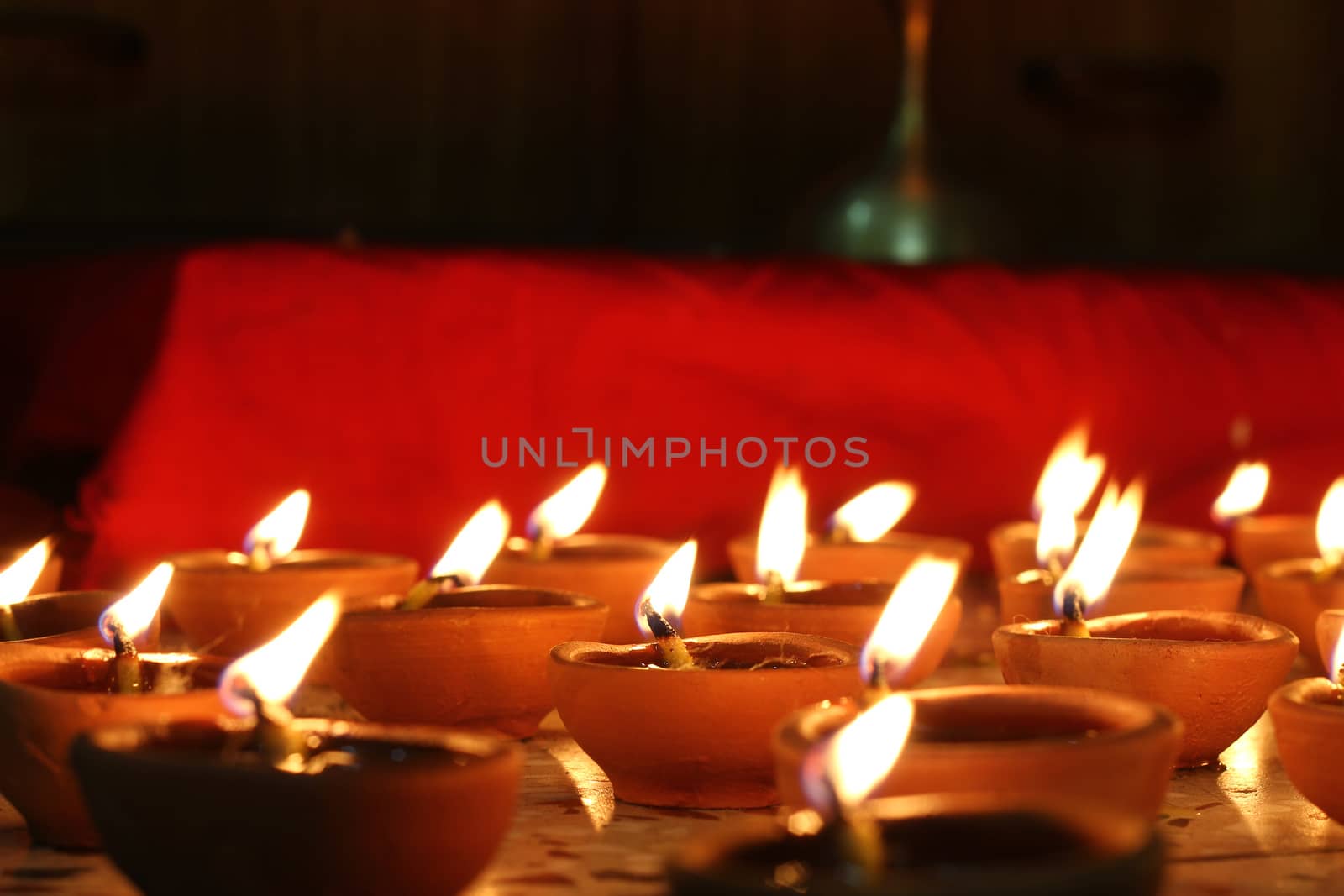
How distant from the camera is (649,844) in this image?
66cm

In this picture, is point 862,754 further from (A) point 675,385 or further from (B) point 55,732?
(A) point 675,385

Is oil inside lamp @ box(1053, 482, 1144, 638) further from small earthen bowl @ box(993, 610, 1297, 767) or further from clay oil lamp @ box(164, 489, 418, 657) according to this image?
clay oil lamp @ box(164, 489, 418, 657)

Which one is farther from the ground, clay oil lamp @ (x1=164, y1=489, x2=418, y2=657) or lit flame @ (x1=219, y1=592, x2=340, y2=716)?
clay oil lamp @ (x1=164, y1=489, x2=418, y2=657)

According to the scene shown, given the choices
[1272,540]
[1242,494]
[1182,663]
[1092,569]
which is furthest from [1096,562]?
[1242,494]

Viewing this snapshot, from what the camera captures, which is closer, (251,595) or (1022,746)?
(1022,746)

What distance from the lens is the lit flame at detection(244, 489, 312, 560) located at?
1003 millimetres

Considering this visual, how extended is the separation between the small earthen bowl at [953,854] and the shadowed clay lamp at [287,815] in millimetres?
115

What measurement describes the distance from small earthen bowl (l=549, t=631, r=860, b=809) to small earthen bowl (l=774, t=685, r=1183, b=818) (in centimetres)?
10

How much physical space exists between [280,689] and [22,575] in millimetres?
358

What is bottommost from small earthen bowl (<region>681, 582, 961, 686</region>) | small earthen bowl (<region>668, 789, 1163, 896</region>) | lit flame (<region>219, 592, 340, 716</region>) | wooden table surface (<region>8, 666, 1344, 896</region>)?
wooden table surface (<region>8, 666, 1344, 896</region>)

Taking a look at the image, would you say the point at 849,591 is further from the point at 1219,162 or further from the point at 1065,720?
the point at 1219,162

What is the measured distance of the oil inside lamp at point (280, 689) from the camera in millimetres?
520

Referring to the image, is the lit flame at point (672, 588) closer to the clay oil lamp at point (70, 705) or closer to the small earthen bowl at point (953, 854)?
the clay oil lamp at point (70, 705)

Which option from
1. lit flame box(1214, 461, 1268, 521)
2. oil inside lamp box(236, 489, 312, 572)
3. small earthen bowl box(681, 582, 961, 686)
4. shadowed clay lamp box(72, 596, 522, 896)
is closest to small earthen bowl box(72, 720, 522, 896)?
shadowed clay lamp box(72, 596, 522, 896)
